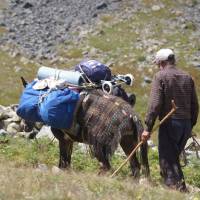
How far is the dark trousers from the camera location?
9.70 meters

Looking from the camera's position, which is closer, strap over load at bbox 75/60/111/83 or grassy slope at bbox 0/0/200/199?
grassy slope at bbox 0/0/200/199

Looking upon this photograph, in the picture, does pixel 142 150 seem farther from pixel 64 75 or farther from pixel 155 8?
pixel 155 8

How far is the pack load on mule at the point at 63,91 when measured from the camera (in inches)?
396

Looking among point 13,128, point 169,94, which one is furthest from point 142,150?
point 13,128

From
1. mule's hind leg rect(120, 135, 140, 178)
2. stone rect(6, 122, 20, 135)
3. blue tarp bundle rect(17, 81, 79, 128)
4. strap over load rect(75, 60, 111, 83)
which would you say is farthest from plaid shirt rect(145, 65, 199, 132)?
stone rect(6, 122, 20, 135)

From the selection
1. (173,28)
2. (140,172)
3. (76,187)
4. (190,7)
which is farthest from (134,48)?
(76,187)

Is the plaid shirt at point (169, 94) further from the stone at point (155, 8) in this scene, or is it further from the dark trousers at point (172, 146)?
the stone at point (155, 8)

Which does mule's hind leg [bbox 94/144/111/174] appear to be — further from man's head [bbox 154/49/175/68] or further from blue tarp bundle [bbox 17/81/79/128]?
man's head [bbox 154/49/175/68]

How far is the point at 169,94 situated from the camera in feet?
31.6

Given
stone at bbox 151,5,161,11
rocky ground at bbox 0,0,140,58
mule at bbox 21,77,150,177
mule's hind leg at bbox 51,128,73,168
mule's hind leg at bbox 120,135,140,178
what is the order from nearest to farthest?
mule at bbox 21,77,150,177 < mule's hind leg at bbox 120,135,140,178 < mule's hind leg at bbox 51,128,73,168 < rocky ground at bbox 0,0,140,58 < stone at bbox 151,5,161,11

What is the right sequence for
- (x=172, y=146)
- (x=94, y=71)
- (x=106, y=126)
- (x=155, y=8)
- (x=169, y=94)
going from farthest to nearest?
(x=155, y=8)
(x=94, y=71)
(x=106, y=126)
(x=172, y=146)
(x=169, y=94)

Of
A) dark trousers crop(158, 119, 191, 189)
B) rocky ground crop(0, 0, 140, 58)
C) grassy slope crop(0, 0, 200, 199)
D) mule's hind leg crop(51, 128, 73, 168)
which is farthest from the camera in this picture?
rocky ground crop(0, 0, 140, 58)

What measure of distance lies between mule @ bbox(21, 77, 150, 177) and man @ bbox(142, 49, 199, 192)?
414 millimetres

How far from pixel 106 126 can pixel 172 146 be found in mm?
1031
